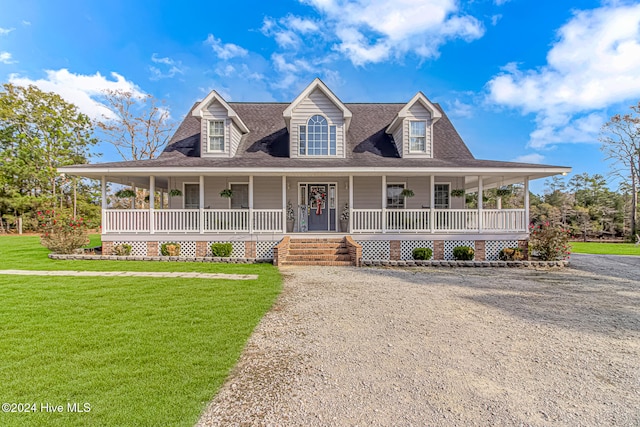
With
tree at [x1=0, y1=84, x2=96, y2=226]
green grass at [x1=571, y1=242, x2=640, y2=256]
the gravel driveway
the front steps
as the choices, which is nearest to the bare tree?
tree at [x1=0, y1=84, x2=96, y2=226]

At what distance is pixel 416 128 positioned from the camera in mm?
13922

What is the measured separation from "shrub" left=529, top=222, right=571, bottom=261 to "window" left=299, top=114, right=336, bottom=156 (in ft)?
29.8

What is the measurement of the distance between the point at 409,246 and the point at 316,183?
5385 millimetres

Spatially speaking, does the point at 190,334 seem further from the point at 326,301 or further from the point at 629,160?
the point at 629,160

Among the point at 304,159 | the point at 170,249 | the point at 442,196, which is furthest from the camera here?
the point at 442,196

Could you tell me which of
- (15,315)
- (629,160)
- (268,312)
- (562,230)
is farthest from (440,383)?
(629,160)

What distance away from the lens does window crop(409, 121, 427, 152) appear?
13883 mm

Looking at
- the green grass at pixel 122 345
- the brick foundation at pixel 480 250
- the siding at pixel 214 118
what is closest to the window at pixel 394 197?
the brick foundation at pixel 480 250

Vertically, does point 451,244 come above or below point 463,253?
above

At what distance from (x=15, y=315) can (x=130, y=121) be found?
28.9 metres

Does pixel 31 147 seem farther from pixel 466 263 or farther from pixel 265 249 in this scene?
pixel 466 263

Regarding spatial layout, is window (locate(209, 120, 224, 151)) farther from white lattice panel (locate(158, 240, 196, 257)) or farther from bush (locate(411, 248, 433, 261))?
bush (locate(411, 248, 433, 261))

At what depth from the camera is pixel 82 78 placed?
31.8 m

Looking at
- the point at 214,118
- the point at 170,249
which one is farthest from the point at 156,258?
the point at 214,118
